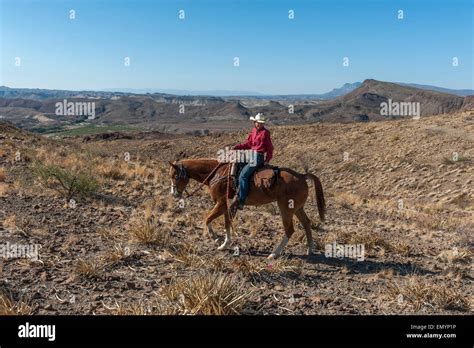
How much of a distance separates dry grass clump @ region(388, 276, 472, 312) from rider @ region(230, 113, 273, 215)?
316 centimetres

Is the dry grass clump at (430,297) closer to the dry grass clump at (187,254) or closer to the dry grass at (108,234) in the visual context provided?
the dry grass clump at (187,254)

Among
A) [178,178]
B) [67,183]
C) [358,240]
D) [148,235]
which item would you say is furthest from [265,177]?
[67,183]

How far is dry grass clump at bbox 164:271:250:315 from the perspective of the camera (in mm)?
5223

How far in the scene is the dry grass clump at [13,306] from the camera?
4.95m

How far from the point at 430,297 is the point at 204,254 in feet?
12.8

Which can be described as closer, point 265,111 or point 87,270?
point 87,270

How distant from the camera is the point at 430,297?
6.05 m

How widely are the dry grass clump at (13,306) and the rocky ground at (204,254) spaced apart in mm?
27

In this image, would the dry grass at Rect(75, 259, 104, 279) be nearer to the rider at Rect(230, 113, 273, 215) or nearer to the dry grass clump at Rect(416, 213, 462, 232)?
the rider at Rect(230, 113, 273, 215)

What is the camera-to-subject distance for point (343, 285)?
264 inches

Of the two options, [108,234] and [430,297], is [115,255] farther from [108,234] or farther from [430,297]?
[430,297]

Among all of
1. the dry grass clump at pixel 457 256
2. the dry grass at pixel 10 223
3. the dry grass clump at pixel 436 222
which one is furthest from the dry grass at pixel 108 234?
the dry grass clump at pixel 436 222

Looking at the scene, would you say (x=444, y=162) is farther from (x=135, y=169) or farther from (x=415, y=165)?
(x=135, y=169)

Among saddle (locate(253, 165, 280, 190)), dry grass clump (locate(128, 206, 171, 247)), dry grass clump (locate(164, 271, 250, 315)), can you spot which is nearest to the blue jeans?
saddle (locate(253, 165, 280, 190))
